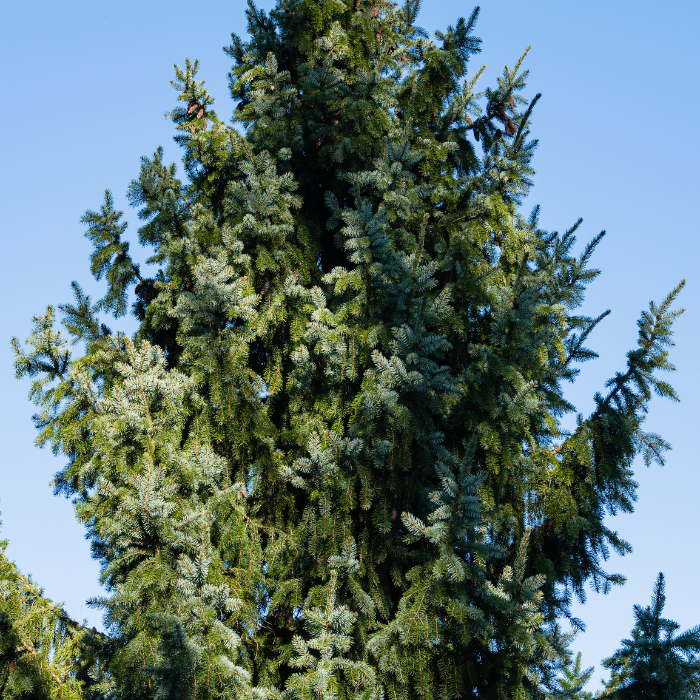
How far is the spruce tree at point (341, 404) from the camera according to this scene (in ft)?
14.8

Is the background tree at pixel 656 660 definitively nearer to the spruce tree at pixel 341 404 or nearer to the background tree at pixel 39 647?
the spruce tree at pixel 341 404

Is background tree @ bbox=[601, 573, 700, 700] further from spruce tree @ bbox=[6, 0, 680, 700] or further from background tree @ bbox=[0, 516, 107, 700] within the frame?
background tree @ bbox=[0, 516, 107, 700]

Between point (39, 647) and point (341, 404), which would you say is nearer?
point (39, 647)

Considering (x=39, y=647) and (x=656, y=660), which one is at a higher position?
(x=656, y=660)

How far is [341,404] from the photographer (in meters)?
A: 5.73

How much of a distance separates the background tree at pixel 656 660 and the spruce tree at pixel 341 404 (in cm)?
50

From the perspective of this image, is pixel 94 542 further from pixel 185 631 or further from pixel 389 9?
pixel 389 9

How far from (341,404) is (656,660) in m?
2.91

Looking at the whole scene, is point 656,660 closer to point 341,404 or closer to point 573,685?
point 573,685

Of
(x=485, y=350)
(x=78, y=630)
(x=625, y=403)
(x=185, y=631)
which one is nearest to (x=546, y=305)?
(x=485, y=350)

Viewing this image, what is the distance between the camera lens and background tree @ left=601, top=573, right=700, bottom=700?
4.75 metres

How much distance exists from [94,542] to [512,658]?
309 centimetres

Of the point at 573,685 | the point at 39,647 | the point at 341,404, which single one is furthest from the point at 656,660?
the point at 39,647

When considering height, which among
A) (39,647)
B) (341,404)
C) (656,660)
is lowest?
(39,647)
